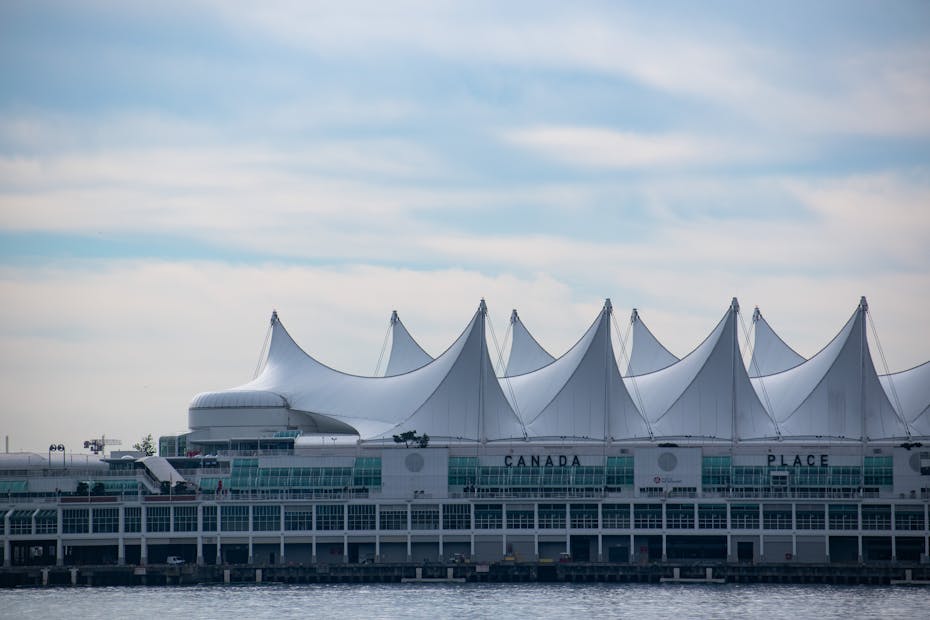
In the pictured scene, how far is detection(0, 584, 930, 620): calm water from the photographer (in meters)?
98.2

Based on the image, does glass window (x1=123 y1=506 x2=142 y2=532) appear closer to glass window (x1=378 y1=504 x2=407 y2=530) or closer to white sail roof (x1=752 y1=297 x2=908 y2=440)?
glass window (x1=378 y1=504 x2=407 y2=530)

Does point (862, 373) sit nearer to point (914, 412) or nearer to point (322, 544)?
point (914, 412)

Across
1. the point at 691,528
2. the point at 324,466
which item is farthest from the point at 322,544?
the point at 691,528

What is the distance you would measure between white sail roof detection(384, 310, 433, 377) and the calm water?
34.6m

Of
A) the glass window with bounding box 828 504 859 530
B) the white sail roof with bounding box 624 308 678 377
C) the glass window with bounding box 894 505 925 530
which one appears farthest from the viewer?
the white sail roof with bounding box 624 308 678 377

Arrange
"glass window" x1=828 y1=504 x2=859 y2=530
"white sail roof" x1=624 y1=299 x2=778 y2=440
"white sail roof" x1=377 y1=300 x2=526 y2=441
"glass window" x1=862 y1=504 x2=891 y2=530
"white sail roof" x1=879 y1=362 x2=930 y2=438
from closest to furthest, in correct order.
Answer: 1. "glass window" x1=862 y1=504 x2=891 y2=530
2. "glass window" x1=828 y1=504 x2=859 y2=530
3. "white sail roof" x1=377 y1=300 x2=526 y2=441
4. "white sail roof" x1=624 y1=299 x2=778 y2=440
5. "white sail roof" x1=879 y1=362 x2=930 y2=438

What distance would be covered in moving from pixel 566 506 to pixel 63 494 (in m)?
32.5

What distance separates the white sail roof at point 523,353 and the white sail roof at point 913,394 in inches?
1004

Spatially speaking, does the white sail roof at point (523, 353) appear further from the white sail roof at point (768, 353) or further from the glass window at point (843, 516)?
the glass window at point (843, 516)

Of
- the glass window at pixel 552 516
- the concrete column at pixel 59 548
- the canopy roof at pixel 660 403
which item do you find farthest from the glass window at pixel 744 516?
the concrete column at pixel 59 548

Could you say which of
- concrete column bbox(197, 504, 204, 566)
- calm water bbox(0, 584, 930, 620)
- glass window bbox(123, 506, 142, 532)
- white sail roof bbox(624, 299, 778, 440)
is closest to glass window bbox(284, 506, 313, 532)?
concrete column bbox(197, 504, 204, 566)

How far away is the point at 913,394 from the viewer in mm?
138000

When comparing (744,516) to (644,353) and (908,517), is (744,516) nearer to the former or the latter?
(908,517)

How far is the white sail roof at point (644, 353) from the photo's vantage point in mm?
147250
